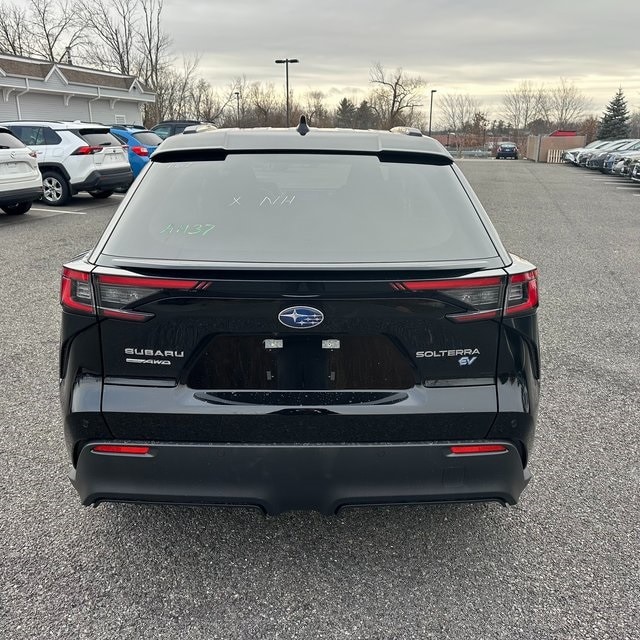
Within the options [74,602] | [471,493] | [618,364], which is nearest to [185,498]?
[74,602]

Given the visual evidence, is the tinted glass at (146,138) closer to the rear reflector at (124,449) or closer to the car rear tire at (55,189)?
the car rear tire at (55,189)

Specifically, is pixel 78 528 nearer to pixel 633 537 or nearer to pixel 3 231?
pixel 633 537

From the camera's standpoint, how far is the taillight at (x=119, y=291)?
2.02 metres

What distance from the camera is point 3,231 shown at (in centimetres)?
1031

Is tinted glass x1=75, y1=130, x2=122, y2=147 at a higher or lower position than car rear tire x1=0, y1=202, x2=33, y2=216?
higher

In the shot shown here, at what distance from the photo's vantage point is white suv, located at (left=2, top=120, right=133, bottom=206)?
12867 mm

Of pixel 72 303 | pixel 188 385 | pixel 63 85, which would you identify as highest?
pixel 63 85

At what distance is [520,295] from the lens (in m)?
2.14

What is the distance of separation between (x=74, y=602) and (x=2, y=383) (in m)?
2.44

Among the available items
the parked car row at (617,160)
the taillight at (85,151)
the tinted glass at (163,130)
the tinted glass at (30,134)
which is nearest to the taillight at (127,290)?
the taillight at (85,151)

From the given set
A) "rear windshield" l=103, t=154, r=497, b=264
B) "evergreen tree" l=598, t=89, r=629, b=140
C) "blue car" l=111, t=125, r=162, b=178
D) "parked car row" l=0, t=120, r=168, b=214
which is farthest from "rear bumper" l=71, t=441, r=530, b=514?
"evergreen tree" l=598, t=89, r=629, b=140

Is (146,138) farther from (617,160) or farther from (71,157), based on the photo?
(617,160)

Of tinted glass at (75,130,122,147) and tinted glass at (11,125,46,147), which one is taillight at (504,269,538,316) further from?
tinted glass at (11,125,46,147)

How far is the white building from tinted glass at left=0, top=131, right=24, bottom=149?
1860 cm
